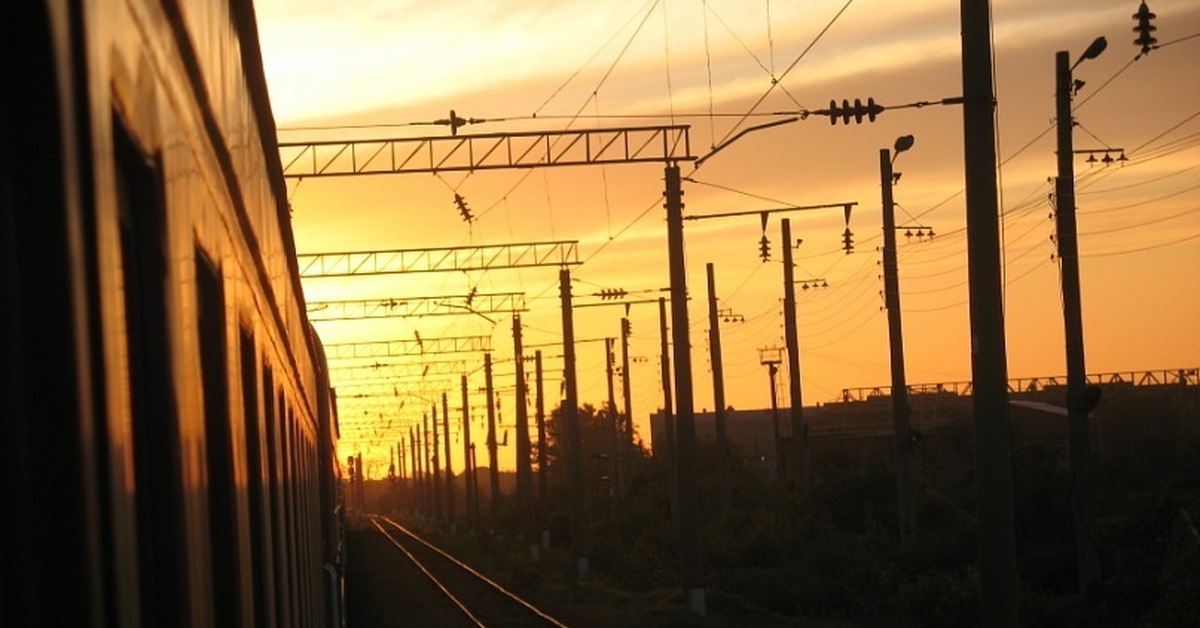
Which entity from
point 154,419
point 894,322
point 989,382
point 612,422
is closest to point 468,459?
point 612,422

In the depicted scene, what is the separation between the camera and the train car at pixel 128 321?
1.87m

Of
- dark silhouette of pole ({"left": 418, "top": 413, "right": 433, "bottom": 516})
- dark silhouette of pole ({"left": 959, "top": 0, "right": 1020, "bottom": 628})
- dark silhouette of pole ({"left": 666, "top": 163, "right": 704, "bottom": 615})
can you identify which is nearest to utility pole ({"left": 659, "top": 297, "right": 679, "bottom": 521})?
dark silhouette of pole ({"left": 666, "top": 163, "right": 704, "bottom": 615})

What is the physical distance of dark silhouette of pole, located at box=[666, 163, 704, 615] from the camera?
99.2 ft

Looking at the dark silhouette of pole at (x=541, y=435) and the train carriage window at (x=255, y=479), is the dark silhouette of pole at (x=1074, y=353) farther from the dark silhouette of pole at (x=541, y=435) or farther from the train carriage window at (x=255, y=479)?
the dark silhouette of pole at (x=541, y=435)

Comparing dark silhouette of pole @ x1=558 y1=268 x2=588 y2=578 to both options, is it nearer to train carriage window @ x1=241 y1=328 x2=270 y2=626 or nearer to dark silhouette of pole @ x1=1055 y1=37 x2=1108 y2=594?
dark silhouette of pole @ x1=1055 y1=37 x2=1108 y2=594

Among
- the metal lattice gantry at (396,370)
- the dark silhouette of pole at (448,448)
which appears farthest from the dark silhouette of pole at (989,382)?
the dark silhouette of pole at (448,448)

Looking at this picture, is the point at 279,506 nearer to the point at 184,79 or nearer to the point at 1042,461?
the point at 184,79

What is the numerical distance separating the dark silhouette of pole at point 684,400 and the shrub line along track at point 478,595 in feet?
9.30

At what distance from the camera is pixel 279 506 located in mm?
5742

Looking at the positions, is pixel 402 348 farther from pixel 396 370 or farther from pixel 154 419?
pixel 154 419

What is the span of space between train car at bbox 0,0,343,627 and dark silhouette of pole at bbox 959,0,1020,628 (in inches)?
480

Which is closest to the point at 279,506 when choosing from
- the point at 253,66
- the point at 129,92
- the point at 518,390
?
the point at 253,66

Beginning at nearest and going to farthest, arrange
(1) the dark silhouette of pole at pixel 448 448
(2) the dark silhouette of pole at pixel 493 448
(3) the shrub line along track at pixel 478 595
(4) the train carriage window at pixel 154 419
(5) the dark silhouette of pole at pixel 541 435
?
1. (4) the train carriage window at pixel 154 419
2. (3) the shrub line along track at pixel 478 595
3. (5) the dark silhouette of pole at pixel 541 435
4. (2) the dark silhouette of pole at pixel 493 448
5. (1) the dark silhouette of pole at pixel 448 448

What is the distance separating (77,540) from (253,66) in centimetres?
386
